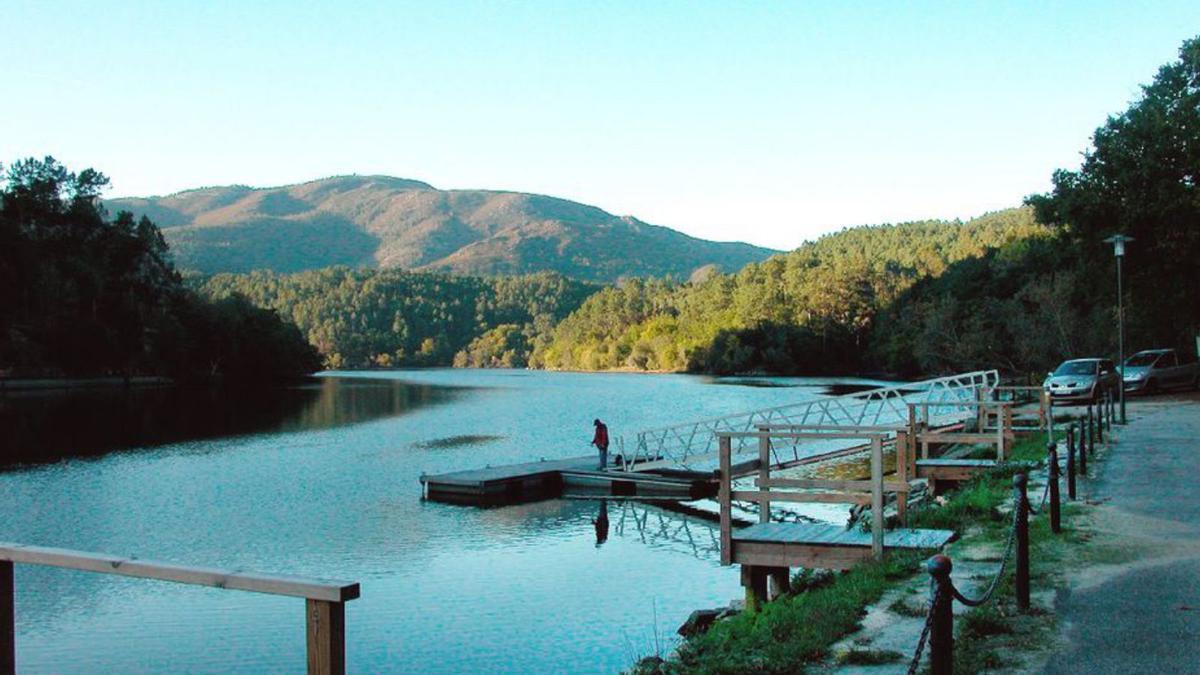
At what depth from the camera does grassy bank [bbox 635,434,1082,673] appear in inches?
312

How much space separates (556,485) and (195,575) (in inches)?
1077

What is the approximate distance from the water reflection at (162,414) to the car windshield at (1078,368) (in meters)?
38.9

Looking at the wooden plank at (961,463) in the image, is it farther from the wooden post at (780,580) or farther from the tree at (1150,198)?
the tree at (1150,198)

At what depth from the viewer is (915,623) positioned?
8789 mm

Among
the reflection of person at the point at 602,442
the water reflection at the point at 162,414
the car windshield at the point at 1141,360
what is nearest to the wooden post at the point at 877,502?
the reflection of person at the point at 602,442

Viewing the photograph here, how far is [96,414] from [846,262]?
117m

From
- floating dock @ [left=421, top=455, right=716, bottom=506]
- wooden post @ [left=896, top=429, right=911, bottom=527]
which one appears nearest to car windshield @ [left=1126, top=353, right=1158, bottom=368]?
floating dock @ [left=421, top=455, right=716, bottom=506]

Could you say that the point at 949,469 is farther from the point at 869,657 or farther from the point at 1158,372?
the point at 1158,372

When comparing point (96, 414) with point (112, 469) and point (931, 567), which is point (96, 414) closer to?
point (112, 469)

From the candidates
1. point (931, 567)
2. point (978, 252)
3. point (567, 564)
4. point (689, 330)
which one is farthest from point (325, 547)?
point (689, 330)

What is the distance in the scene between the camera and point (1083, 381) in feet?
116

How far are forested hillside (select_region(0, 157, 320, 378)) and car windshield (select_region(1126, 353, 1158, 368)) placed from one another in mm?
71322

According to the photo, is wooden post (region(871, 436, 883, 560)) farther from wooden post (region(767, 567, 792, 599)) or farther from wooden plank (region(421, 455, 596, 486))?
wooden plank (region(421, 455, 596, 486))

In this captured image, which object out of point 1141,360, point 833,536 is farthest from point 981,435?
point 1141,360
